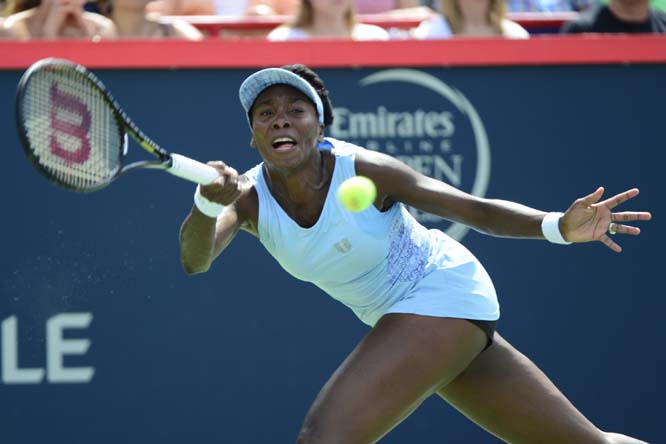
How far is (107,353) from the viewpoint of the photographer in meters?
5.21

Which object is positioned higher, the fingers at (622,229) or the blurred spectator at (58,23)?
the blurred spectator at (58,23)

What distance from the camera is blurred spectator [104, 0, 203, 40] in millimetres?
5656

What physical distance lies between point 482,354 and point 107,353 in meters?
2.04

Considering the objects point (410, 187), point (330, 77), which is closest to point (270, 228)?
point (410, 187)

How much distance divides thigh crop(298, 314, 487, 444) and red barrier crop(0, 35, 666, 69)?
189 cm

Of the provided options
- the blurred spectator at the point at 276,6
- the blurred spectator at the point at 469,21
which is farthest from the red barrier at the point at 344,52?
the blurred spectator at the point at 276,6

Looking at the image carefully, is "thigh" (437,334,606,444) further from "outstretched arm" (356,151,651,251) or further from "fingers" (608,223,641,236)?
"fingers" (608,223,641,236)

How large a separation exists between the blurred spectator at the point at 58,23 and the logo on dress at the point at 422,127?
1.32m

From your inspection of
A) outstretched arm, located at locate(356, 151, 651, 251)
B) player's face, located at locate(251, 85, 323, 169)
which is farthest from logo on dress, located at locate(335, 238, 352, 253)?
player's face, located at locate(251, 85, 323, 169)

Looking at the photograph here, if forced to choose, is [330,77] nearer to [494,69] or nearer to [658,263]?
[494,69]

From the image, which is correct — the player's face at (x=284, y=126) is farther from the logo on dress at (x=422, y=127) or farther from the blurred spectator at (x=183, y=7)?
the blurred spectator at (x=183, y=7)

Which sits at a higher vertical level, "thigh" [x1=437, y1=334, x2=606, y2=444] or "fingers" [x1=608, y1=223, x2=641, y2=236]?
"fingers" [x1=608, y1=223, x2=641, y2=236]

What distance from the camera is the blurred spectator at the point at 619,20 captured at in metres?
5.82

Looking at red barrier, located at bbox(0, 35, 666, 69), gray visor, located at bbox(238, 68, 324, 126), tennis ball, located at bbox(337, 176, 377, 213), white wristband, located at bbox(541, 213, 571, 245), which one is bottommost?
white wristband, located at bbox(541, 213, 571, 245)
